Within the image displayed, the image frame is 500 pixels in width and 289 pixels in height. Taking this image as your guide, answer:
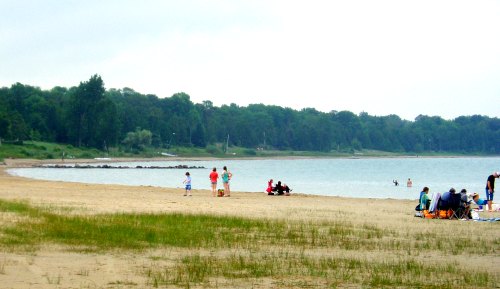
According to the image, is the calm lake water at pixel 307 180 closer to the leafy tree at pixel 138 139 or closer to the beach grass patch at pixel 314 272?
the beach grass patch at pixel 314 272

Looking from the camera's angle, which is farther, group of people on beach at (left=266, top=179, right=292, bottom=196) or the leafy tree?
the leafy tree

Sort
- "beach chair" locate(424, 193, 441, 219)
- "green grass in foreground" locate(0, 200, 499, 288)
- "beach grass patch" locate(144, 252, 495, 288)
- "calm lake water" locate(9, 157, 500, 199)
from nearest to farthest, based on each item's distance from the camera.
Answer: "beach grass patch" locate(144, 252, 495, 288), "green grass in foreground" locate(0, 200, 499, 288), "beach chair" locate(424, 193, 441, 219), "calm lake water" locate(9, 157, 500, 199)

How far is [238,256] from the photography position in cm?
1703

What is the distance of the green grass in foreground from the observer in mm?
14328

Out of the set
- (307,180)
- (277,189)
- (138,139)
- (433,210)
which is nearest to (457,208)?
(433,210)

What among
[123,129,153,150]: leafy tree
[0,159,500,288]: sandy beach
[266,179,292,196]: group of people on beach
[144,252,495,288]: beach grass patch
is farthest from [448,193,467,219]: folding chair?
[123,129,153,150]: leafy tree

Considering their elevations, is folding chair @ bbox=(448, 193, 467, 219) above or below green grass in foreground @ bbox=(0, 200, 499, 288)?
above

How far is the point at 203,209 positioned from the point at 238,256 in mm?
14273

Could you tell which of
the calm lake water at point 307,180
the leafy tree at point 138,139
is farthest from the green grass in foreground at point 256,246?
the leafy tree at point 138,139

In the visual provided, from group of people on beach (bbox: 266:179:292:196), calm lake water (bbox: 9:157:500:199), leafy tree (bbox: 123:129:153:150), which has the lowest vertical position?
calm lake water (bbox: 9:157:500:199)

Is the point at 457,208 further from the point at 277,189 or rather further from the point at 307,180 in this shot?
the point at 307,180

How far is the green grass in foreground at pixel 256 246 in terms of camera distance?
14.3 metres

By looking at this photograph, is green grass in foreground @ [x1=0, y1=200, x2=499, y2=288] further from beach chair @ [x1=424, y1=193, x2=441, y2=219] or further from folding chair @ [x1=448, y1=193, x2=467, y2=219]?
folding chair @ [x1=448, y1=193, x2=467, y2=219]

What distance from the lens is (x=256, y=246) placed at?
1880 cm
